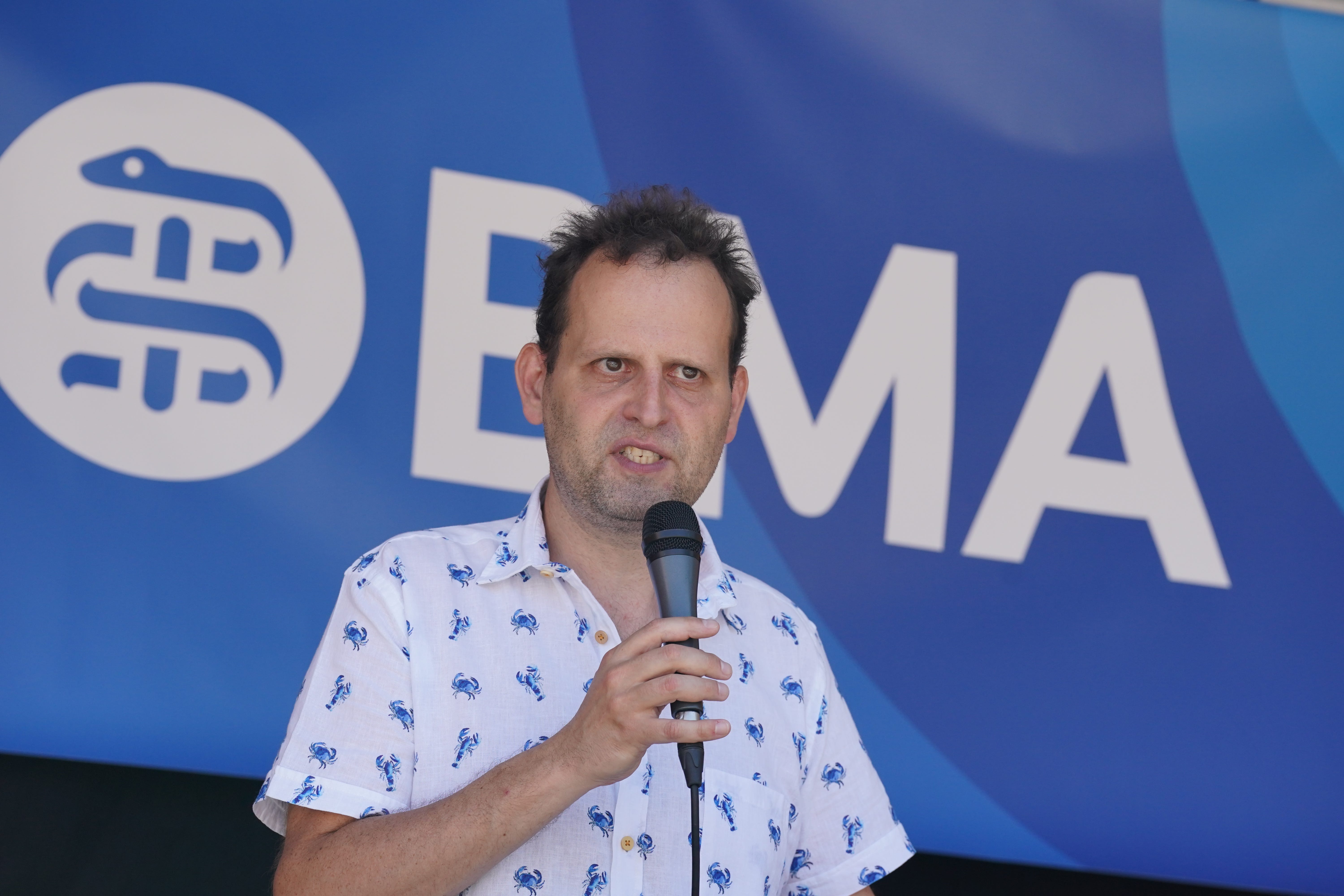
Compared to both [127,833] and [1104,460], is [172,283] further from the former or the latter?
[1104,460]

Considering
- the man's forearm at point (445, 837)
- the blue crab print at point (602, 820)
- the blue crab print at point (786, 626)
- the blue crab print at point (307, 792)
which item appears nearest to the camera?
the man's forearm at point (445, 837)

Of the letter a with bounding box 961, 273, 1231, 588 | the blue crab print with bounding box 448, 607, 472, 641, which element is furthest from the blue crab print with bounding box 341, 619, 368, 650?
the letter a with bounding box 961, 273, 1231, 588

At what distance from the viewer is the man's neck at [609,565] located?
1791 mm

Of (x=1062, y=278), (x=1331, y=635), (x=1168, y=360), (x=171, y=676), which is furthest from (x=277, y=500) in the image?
(x=1331, y=635)

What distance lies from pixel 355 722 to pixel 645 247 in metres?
0.81

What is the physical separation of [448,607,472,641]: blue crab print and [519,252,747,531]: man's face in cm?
23

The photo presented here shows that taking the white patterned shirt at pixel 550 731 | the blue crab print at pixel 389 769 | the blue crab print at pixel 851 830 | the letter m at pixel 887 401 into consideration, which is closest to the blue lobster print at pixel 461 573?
the white patterned shirt at pixel 550 731

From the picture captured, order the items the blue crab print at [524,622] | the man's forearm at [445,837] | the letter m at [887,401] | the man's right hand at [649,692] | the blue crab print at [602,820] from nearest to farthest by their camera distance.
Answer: the man's right hand at [649,692] → the man's forearm at [445,837] → the blue crab print at [602,820] → the blue crab print at [524,622] → the letter m at [887,401]

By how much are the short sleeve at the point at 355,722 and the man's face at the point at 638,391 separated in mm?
322

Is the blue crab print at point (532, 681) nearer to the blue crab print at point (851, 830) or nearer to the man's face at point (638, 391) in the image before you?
the man's face at point (638, 391)

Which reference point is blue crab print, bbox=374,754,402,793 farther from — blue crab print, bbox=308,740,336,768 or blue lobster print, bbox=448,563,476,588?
blue lobster print, bbox=448,563,476,588

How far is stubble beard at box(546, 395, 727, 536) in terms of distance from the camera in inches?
66.7

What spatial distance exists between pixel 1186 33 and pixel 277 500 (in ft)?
8.17

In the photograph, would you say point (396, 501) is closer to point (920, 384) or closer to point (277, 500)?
point (277, 500)
